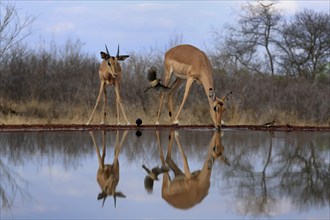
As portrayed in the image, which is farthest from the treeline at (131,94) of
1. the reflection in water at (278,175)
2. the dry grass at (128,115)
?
the reflection in water at (278,175)

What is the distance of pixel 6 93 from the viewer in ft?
90.3

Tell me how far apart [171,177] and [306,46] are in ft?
109

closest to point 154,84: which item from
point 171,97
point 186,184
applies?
point 171,97

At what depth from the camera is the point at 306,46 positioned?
139ft

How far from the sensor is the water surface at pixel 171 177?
8172 mm

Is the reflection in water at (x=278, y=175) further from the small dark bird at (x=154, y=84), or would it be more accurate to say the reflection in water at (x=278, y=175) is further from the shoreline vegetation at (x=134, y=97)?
the shoreline vegetation at (x=134, y=97)

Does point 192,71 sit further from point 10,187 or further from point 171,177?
point 10,187

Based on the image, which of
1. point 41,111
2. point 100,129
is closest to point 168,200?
point 100,129

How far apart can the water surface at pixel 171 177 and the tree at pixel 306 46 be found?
24.0 m

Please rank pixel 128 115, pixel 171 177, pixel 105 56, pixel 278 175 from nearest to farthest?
pixel 171 177 < pixel 278 175 < pixel 105 56 < pixel 128 115

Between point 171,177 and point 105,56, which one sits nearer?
point 171,177

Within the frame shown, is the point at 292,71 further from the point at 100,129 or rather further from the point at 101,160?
the point at 101,160

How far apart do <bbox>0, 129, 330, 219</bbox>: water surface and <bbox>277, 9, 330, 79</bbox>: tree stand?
2405cm

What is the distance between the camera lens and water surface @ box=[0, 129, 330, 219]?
8.17m
